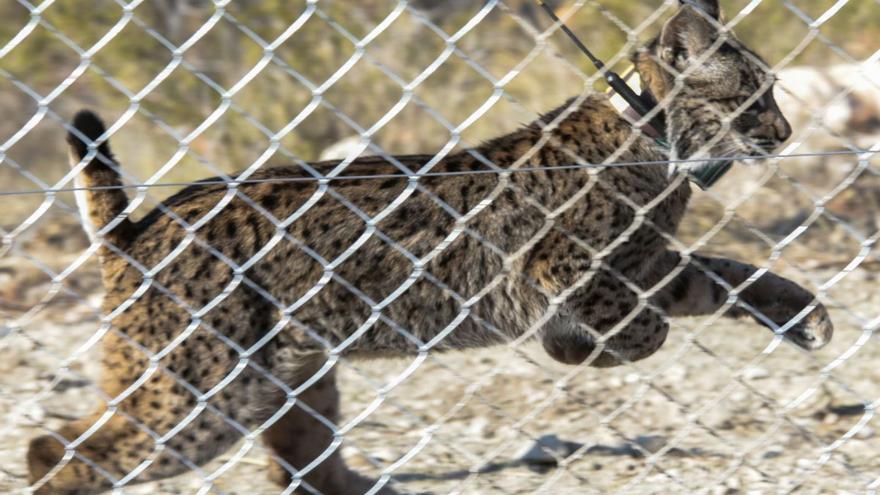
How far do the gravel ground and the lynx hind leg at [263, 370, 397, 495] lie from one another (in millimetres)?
99

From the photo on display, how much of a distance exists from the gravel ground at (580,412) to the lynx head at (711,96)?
0.87ft

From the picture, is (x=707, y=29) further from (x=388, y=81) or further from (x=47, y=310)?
(x=388, y=81)

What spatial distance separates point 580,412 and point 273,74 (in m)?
3.37

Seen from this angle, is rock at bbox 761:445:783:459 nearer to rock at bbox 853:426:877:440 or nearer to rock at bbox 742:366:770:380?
rock at bbox 853:426:877:440

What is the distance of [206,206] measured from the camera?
12.5 feet

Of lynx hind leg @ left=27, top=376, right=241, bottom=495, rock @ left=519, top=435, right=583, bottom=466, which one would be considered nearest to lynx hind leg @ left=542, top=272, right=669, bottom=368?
rock @ left=519, top=435, right=583, bottom=466

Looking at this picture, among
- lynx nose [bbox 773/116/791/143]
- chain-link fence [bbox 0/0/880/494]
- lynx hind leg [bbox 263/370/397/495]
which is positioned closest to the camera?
chain-link fence [bbox 0/0/880/494]

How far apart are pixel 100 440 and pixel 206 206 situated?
0.72 metres

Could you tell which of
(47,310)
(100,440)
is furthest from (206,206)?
(47,310)

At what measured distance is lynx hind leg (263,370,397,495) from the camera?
445cm

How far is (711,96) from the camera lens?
4105 millimetres

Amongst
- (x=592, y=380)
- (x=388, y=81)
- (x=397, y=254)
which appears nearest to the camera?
(x=397, y=254)

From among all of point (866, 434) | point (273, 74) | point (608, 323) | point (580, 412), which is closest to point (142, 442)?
point (608, 323)

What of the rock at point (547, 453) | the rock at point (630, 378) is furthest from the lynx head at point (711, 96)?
the rock at point (630, 378)
